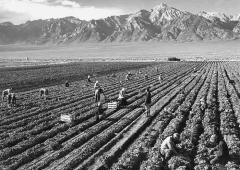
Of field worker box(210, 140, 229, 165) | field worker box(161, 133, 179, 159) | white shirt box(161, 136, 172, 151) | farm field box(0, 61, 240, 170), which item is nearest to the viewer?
field worker box(210, 140, 229, 165)

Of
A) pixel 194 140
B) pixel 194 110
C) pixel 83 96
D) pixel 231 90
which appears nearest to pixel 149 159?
pixel 194 140

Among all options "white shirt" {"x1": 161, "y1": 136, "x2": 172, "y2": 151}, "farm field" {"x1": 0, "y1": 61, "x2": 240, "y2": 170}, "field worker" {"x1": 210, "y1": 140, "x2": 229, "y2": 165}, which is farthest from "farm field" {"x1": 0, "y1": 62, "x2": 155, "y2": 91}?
"field worker" {"x1": 210, "y1": 140, "x2": 229, "y2": 165}

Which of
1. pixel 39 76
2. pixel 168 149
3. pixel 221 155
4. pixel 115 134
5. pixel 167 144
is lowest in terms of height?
pixel 39 76

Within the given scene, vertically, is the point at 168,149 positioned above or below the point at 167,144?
below

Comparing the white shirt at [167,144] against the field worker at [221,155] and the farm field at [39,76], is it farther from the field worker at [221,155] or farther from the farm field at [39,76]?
the farm field at [39,76]

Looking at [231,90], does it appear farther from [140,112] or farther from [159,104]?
[140,112]

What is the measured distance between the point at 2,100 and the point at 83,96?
27.0 ft

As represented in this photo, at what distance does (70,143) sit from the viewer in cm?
2134

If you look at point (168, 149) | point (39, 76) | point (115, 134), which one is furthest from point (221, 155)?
point (39, 76)

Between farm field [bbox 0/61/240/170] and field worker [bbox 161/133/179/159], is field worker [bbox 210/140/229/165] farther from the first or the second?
field worker [bbox 161/133/179/159]

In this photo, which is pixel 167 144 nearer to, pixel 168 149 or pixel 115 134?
pixel 168 149

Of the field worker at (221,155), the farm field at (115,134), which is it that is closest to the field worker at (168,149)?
the farm field at (115,134)

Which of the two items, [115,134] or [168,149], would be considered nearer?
[168,149]

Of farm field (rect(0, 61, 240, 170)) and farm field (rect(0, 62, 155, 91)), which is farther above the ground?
farm field (rect(0, 61, 240, 170))
